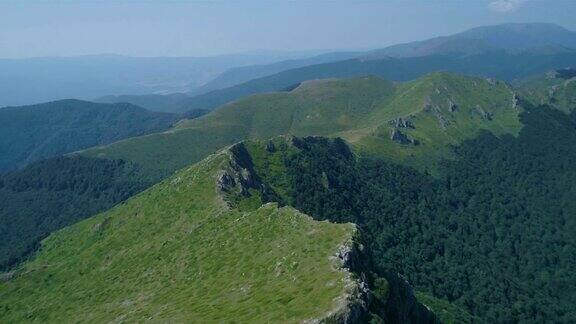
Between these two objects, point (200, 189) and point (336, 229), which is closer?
point (336, 229)

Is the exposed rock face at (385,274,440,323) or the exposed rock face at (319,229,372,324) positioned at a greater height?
the exposed rock face at (319,229,372,324)

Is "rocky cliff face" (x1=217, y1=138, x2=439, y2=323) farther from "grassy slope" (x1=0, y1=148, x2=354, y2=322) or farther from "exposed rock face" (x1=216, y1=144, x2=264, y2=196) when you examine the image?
"exposed rock face" (x1=216, y1=144, x2=264, y2=196)

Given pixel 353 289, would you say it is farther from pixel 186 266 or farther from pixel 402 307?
pixel 186 266

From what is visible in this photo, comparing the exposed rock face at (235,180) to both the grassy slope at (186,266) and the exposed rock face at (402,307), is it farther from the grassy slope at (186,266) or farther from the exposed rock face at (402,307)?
the exposed rock face at (402,307)

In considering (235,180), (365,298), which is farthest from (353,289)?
(235,180)

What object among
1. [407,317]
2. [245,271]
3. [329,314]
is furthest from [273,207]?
[329,314]

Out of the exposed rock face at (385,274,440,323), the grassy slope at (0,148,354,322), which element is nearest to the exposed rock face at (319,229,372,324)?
the grassy slope at (0,148,354,322)

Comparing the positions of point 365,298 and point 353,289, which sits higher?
point 353,289

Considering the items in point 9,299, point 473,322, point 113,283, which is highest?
point 113,283

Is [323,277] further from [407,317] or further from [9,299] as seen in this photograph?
[9,299]
